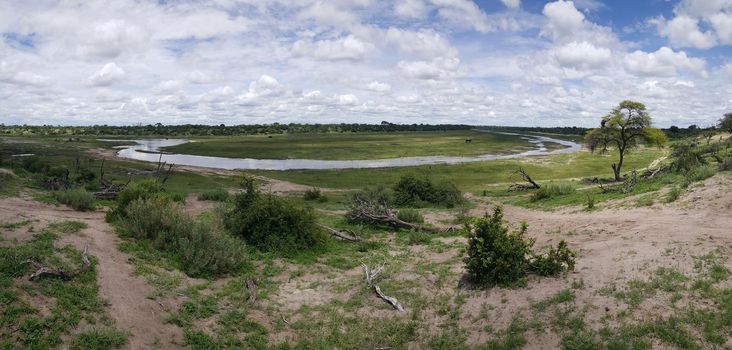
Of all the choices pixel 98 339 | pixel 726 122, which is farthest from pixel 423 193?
pixel 726 122

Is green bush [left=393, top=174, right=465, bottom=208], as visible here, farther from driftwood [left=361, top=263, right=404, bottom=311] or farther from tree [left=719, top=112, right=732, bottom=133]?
tree [left=719, top=112, right=732, bottom=133]

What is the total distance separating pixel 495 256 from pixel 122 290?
885 cm

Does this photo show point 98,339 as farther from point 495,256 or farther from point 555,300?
point 555,300

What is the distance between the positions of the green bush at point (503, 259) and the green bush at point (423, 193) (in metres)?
17.6

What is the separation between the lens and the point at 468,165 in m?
63.8

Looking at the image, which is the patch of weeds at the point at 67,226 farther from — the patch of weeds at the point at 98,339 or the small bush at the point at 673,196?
the small bush at the point at 673,196

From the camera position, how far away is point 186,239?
12.8m

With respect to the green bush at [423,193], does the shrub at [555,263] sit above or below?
above

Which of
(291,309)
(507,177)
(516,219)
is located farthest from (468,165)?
(291,309)

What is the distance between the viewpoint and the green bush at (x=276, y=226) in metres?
15.8

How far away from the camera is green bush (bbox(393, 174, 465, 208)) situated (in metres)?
29.7

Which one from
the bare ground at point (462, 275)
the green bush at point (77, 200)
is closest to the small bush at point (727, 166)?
the bare ground at point (462, 275)

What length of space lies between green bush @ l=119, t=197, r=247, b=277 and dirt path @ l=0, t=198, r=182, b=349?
887 millimetres

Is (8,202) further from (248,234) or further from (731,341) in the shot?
(731,341)
